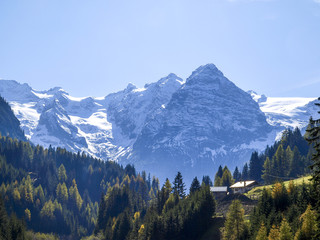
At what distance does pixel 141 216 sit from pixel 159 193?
553 inches

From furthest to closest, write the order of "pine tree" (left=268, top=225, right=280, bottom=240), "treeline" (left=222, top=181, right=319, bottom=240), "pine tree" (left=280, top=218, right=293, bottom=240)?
"pine tree" (left=268, top=225, right=280, bottom=240) < "treeline" (left=222, top=181, right=319, bottom=240) < "pine tree" (left=280, top=218, right=293, bottom=240)

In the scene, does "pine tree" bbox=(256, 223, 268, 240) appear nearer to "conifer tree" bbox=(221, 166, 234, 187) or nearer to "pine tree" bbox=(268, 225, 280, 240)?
"pine tree" bbox=(268, 225, 280, 240)

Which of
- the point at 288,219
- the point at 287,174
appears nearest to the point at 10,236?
the point at 288,219

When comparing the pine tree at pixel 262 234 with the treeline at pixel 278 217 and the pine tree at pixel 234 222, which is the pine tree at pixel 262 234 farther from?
the pine tree at pixel 234 222

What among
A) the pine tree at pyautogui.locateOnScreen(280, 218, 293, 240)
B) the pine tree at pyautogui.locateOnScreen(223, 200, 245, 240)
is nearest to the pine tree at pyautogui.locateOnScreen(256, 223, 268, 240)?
the pine tree at pyautogui.locateOnScreen(280, 218, 293, 240)

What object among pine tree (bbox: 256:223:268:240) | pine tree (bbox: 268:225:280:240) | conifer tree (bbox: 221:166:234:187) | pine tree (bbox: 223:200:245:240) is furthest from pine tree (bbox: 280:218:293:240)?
conifer tree (bbox: 221:166:234:187)

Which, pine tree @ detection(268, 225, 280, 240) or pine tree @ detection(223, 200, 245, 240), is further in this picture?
pine tree @ detection(223, 200, 245, 240)

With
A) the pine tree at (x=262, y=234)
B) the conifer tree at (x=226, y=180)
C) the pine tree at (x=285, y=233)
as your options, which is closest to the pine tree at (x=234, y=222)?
the pine tree at (x=262, y=234)

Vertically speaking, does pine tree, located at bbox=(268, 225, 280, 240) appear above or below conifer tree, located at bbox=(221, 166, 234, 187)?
below

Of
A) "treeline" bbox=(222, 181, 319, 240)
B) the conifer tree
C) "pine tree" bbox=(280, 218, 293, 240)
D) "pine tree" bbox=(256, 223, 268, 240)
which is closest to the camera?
"pine tree" bbox=(280, 218, 293, 240)

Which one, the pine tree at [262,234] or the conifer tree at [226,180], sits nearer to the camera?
the pine tree at [262,234]

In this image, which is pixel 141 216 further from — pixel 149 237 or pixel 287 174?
pixel 287 174

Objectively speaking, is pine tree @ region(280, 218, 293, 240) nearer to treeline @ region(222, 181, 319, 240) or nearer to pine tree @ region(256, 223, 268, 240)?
treeline @ region(222, 181, 319, 240)

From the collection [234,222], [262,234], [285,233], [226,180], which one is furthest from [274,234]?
[226,180]
